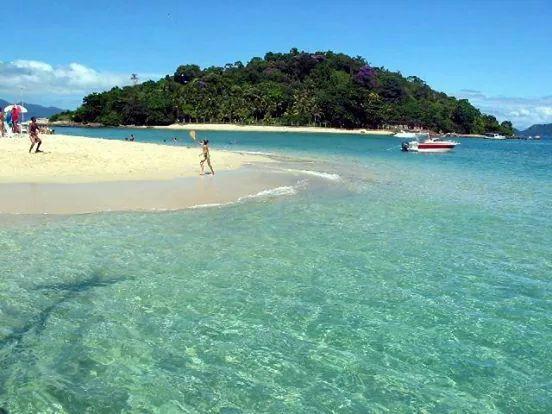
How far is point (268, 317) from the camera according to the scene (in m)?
9.53

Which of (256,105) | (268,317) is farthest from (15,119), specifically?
(256,105)

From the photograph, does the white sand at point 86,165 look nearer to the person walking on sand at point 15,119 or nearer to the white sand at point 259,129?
the person walking on sand at point 15,119

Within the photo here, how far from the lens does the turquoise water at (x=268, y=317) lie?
7.01 meters

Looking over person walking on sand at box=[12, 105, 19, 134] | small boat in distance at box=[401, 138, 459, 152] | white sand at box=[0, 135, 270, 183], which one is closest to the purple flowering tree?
small boat in distance at box=[401, 138, 459, 152]

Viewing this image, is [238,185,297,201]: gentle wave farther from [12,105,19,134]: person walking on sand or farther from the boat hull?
the boat hull

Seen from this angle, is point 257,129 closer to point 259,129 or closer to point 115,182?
point 259,129

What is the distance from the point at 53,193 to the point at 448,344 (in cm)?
1740

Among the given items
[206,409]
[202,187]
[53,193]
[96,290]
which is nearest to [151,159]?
[202,187]

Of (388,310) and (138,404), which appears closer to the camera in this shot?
(138,404)

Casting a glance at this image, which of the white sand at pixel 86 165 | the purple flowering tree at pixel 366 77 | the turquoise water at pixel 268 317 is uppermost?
the purple flowering tree at pixel 366 77

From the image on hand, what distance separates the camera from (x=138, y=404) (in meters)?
6.64

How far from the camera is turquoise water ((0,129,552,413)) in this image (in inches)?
276

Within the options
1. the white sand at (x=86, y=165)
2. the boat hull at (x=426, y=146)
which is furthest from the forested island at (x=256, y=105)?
the white sand at (x=86, y=165)

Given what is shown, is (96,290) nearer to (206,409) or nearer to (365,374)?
(206,409)
